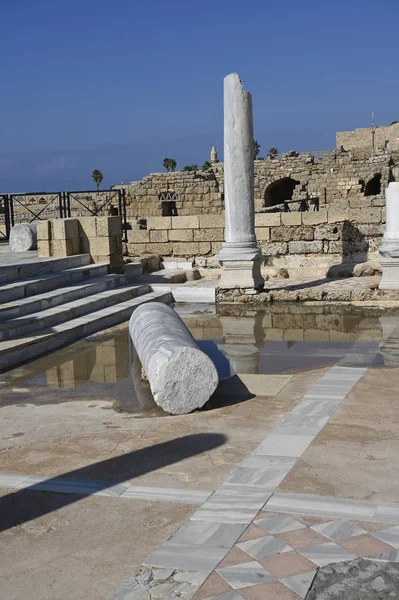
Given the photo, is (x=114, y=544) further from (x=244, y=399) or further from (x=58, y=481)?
(x=244, y=399)

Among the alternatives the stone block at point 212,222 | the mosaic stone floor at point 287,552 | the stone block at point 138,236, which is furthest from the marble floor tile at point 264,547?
the stone block at point 138,236

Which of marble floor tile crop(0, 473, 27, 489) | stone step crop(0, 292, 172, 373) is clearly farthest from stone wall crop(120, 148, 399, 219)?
marble floor tile crop(0, 473, 27, 489)

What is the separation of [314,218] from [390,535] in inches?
475

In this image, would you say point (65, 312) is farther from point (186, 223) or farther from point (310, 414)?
point (186, 223)

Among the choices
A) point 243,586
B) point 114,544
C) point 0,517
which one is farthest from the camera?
point 0,517

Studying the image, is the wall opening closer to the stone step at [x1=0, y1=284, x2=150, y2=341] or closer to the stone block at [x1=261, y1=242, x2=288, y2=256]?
the stone block at [x1=261, y1=242, x2=288, y2=256]

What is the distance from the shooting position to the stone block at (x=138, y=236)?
1612 cm

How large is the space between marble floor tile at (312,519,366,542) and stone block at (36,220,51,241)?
35.1ft

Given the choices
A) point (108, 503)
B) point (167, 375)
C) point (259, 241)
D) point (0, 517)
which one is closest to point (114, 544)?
point (108, 503)

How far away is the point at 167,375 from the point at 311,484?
6.85ft

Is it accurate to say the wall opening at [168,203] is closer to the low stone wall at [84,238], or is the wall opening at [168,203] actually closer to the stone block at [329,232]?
the stone block at [329,232]

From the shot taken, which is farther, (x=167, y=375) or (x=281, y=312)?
(x=281, y=312)

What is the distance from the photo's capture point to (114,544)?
12.2 feet

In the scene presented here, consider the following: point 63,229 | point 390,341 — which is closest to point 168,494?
point 390,341
